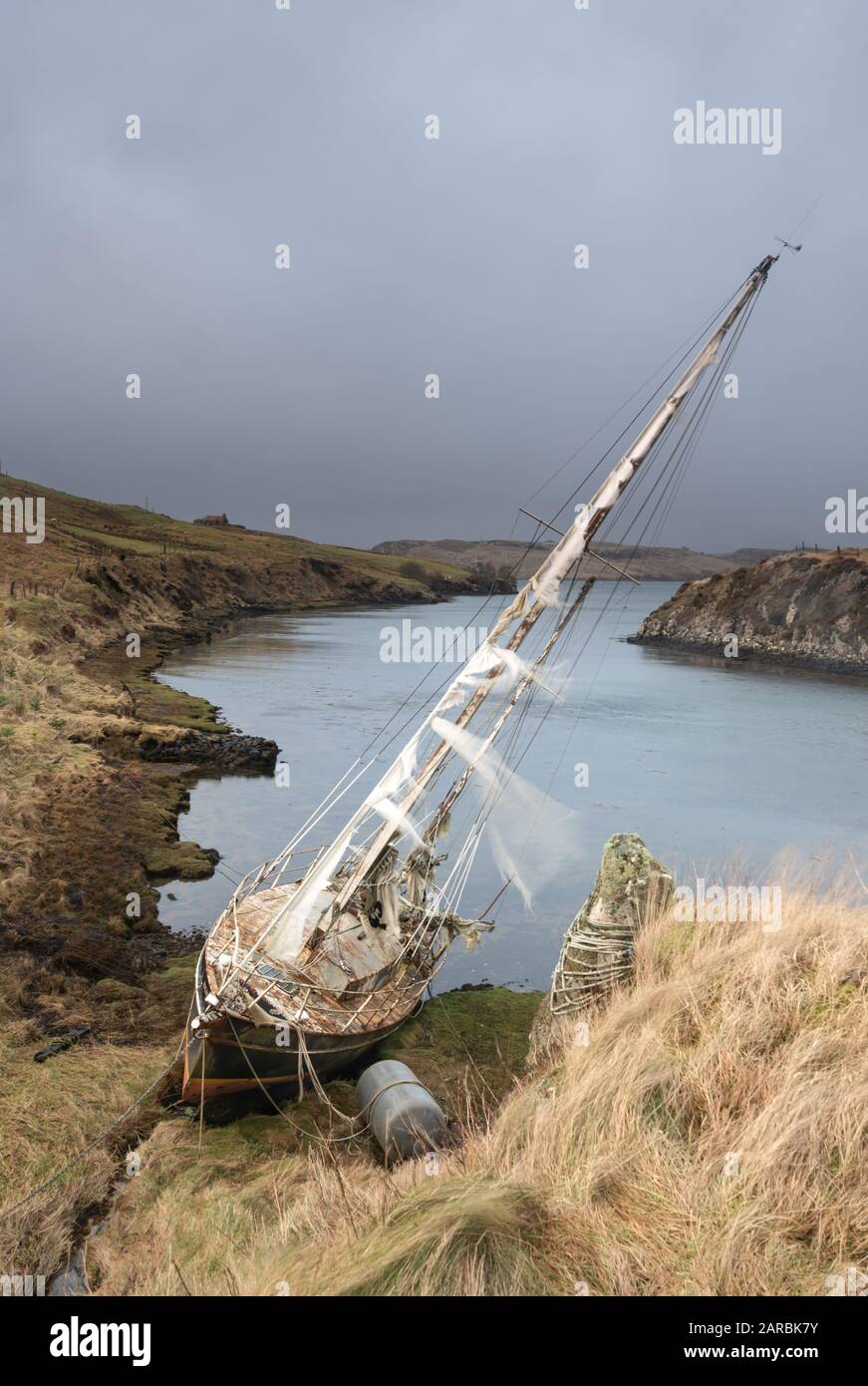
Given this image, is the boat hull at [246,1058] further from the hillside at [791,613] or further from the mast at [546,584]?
the hillside at [791,613]

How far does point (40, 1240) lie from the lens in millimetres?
8055

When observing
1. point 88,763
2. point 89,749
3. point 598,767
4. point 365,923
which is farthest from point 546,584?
point 598,767

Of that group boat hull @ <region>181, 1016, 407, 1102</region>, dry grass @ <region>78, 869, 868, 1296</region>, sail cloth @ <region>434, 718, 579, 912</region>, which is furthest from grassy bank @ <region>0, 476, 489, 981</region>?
dry grass @ <region>78, 869, 868, 1296</region>

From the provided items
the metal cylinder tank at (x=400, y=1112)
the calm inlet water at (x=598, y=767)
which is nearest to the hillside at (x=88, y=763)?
the calm inlet water at (x=598, y=767)

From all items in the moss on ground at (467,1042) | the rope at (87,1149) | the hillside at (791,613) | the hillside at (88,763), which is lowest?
the moss on ground at (467,1042)

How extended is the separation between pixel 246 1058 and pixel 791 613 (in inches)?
2798

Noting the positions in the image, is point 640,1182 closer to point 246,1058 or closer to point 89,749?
point 246,1058

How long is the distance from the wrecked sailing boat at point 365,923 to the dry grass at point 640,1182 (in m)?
1.79

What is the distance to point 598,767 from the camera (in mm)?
35969

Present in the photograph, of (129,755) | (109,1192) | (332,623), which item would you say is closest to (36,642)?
(129,755)

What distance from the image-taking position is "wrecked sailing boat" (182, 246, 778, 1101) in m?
10.7

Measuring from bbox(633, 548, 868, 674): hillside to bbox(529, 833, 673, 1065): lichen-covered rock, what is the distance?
62227 millimetres

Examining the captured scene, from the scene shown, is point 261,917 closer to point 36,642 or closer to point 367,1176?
point 367,1176

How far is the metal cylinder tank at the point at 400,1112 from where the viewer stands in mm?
9570
